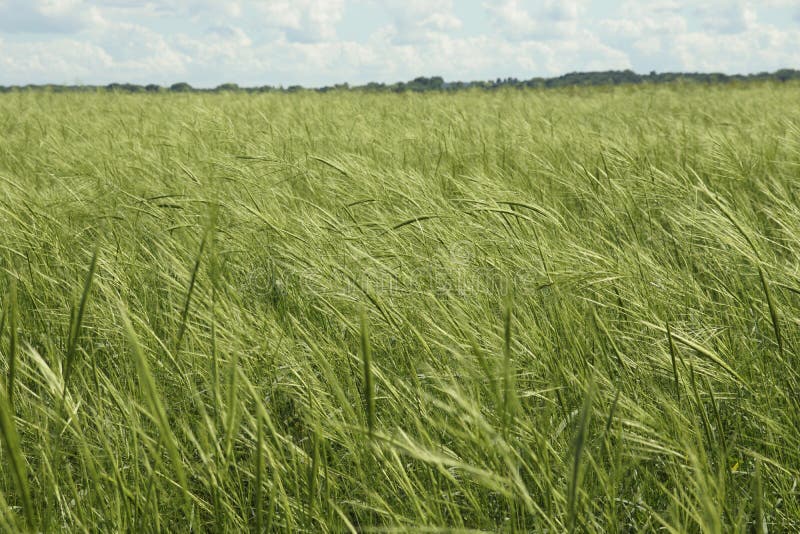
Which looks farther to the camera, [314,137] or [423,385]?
[314,137]

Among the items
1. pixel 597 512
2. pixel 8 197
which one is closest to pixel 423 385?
pixel 597 512

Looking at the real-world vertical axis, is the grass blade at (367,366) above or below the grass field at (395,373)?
above

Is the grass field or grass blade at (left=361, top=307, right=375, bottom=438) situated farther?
the grass field

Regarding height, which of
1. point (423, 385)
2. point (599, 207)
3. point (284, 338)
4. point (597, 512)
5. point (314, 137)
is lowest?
point (597, 512)

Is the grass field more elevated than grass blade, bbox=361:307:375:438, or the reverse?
grass blade, bbox=361:307:375:438

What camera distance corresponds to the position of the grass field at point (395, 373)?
0.84 m

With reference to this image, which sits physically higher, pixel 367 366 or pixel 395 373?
pixel 367 366

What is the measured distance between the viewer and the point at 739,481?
3.65 ft

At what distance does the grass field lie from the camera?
842mm

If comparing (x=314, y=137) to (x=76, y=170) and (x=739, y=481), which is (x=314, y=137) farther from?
(x=739, y=481)

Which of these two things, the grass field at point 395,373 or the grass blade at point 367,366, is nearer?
the grass blade at point 367,366

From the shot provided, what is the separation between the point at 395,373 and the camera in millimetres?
1264

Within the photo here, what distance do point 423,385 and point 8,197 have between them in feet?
4.84

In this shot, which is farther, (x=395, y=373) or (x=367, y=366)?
(x=395, y=373)
